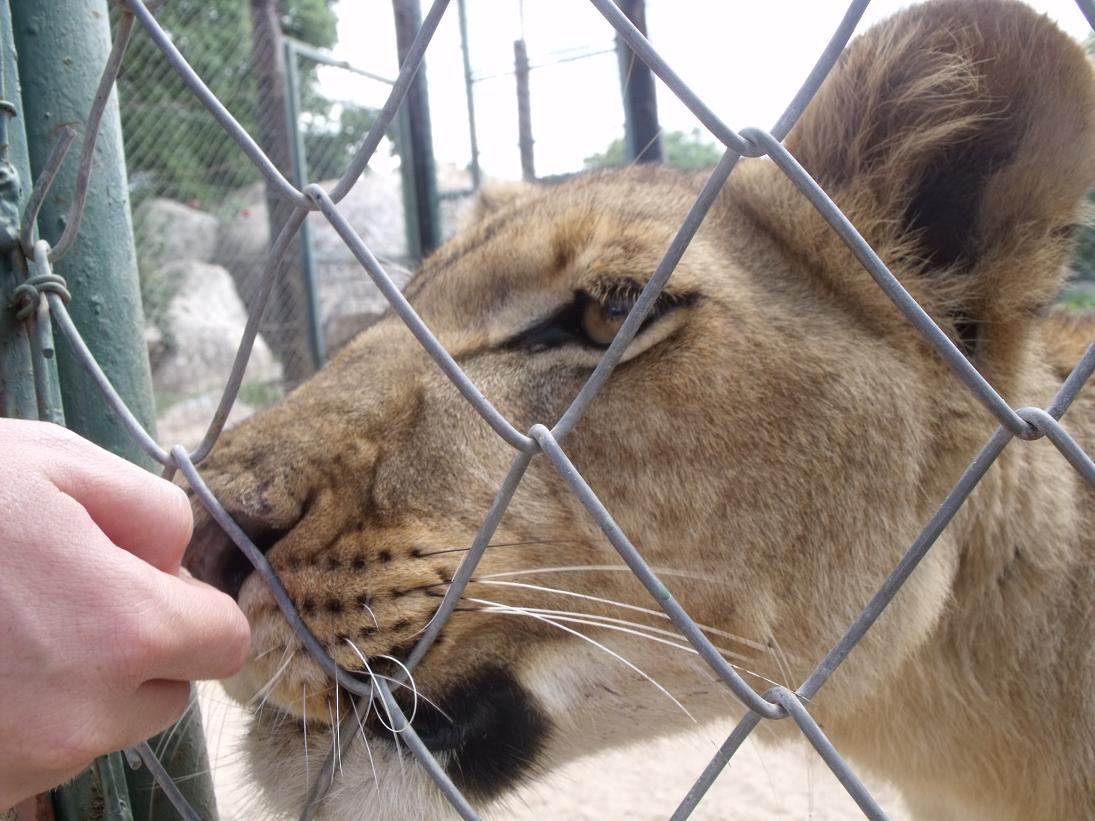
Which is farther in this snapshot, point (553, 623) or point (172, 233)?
point (172, 233)

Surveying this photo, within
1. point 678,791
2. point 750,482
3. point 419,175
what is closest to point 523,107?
point 419,175

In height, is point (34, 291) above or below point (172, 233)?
above

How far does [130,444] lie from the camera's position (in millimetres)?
1671

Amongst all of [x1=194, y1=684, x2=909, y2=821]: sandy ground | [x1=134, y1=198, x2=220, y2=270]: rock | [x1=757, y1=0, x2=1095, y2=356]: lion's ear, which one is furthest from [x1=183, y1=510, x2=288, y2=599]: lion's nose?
[x1=134, y1=198, x2=220, y2=270]: rock

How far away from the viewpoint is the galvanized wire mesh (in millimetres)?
865

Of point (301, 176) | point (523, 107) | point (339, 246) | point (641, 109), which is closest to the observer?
point (641, 109)

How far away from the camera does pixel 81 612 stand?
0.95m

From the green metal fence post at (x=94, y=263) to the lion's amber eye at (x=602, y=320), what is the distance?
794 millimetres

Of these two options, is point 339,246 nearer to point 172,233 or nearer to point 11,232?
point 172,233

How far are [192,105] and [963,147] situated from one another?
1599cm

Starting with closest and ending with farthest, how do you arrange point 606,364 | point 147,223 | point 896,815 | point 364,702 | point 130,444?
1. point 606,364
2. point 364,702
3. point 130,444
4. point 896,815
5. point 147,223

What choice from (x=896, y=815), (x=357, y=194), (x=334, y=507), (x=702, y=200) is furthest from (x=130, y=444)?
(x=357, y=194)

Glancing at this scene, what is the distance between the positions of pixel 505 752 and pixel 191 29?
61.4ft

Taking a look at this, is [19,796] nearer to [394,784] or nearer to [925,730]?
[394,784]
